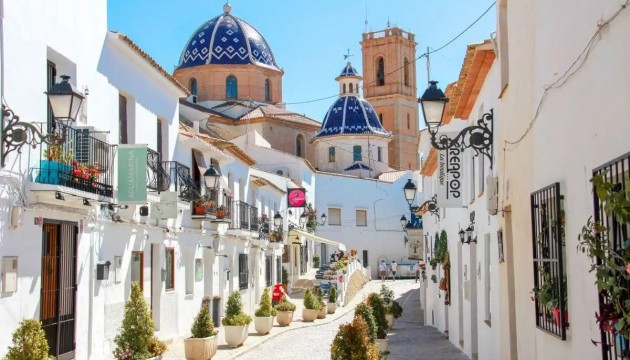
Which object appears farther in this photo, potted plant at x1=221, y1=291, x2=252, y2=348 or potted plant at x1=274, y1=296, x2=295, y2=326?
potted plant at x1=274, y1=296, x2=295, y2=326

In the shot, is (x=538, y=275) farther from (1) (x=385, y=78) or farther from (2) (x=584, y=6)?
(1) (x=385, y=78)

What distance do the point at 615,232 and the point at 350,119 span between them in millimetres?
57175

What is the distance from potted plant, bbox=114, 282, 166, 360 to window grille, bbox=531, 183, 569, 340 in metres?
6.65

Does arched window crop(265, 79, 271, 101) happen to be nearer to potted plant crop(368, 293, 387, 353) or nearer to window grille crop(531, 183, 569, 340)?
potted plant crop(368, 293, 387, 353)

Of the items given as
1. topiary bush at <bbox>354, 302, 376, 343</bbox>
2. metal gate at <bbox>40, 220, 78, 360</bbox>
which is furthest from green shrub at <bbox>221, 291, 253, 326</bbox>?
metal gate at <bbox>40, 220, 78, 360</bbox>

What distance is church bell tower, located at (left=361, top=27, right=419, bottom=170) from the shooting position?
7200cm

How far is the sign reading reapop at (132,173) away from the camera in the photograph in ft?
48.3

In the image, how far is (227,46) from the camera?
177 ft

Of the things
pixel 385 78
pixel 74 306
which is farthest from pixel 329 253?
pixel 74 306

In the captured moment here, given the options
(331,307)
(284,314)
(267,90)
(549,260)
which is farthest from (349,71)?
(549,260)

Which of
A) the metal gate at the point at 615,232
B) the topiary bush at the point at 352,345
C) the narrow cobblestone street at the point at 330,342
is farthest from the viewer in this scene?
the narrow cobblestone street at the point at 330,342

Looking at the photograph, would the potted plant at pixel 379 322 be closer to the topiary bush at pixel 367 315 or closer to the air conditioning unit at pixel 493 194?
the topiary bush at pixel 367 315

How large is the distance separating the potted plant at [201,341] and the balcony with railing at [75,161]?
3.52m

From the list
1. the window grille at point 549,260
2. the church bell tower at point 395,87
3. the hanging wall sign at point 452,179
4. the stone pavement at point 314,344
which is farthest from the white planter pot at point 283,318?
the church bell tower at point 395,87
